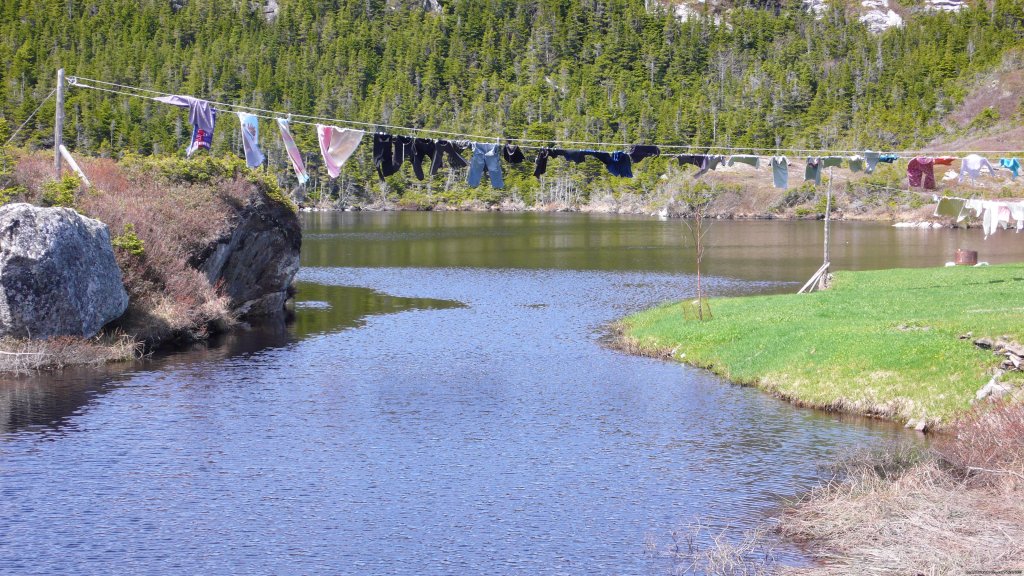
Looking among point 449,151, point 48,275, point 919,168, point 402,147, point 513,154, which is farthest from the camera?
point 919,168

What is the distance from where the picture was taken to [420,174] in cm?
4678

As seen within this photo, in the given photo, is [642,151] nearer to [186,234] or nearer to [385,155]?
[385,155]

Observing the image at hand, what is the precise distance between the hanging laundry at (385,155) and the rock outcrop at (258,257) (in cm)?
1209

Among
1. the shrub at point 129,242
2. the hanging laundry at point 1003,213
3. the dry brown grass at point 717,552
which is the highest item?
the hanging laundry at point 1003,213

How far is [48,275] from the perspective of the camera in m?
39.5

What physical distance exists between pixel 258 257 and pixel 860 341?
3493cm

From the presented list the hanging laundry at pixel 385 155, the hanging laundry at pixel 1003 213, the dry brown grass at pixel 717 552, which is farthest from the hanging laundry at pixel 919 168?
the dry brown grass at pixel 717 552

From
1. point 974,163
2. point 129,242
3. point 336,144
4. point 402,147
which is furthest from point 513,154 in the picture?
point 974,163

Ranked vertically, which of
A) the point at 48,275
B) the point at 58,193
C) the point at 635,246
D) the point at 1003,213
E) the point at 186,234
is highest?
the point at 58,193

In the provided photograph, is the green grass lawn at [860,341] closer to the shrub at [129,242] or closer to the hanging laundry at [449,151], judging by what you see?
the hanging laundry at [449,151]

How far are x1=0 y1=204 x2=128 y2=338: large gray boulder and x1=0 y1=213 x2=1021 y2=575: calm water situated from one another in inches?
116

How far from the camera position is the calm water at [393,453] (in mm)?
20703

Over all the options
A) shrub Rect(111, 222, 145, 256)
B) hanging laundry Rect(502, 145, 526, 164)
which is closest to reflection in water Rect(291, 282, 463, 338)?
shrub Rect(111, 222, 145, 256)

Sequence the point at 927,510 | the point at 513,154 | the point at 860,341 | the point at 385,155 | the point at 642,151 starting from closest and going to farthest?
the point at 927,510 → the point at 860,341 → the point at 385,155 → the point at 513,154 → the point at 642,151
